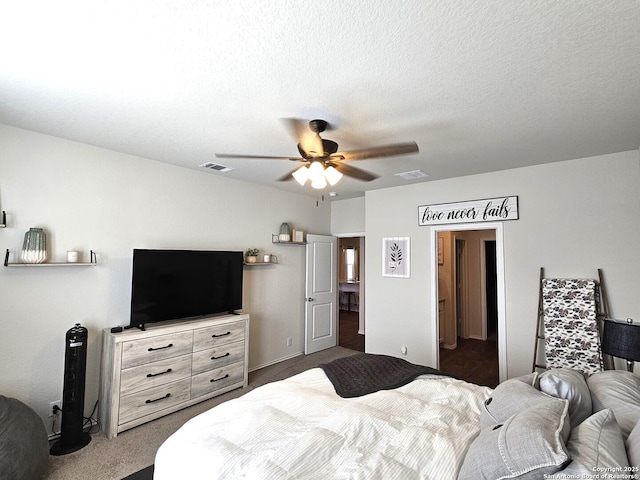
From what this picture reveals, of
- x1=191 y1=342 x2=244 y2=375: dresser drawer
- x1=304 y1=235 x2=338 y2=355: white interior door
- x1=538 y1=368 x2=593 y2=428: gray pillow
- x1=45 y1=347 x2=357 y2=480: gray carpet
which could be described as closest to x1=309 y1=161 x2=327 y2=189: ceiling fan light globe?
x1=538 y1=368 x2=593 y2=428: gray pillow

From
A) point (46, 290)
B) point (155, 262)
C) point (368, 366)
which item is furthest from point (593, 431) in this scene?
point (46, 290)

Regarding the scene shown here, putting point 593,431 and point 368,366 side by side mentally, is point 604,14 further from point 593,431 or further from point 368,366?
point 368,366

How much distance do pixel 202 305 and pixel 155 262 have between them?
0.76m

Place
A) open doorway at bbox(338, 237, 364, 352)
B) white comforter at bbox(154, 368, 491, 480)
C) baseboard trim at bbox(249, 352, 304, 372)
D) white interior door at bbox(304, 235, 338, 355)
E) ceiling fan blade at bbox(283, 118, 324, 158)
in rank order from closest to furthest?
1. white comforter at bbox(154, 368, 491, 480)
2. ceiling fan blade at bbox(283, 118, 324, 158)
3. baseboard trim at bbox(249, 352, 304, 372)
4. white interior door at bbox(304, 235, 338, 355)
5. open doorway at bbox(338, 237, 364, 352)

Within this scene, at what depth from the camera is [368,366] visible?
101 inches

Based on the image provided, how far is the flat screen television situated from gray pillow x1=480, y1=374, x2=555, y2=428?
3.06m

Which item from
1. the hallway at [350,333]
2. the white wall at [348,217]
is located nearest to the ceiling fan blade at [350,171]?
the white wall at [348,217]

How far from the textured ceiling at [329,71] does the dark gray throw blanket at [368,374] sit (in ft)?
6.52

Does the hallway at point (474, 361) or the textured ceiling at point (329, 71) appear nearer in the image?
the textured ceiling at point (329, 71)

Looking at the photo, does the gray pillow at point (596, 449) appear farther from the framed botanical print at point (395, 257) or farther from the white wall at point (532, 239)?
the framed botanical print at point (395, 257)

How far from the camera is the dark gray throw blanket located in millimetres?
2178

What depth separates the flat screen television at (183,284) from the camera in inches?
126

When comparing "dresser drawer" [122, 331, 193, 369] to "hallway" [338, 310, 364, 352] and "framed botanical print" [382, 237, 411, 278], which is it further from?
"hallway" [338, 310, 364, 352]

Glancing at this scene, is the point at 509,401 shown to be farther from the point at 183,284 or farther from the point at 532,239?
the point at 183,284
